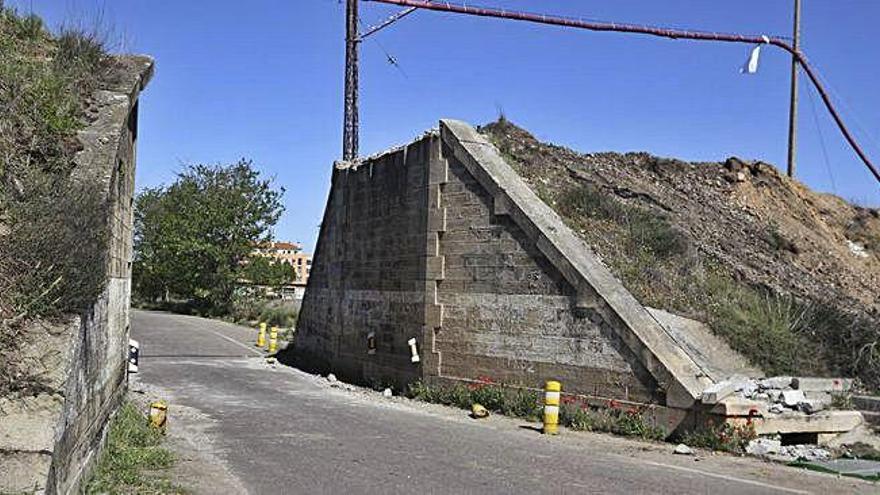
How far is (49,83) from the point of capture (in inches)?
337

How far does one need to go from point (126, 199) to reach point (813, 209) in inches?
871

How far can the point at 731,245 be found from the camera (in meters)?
18.2

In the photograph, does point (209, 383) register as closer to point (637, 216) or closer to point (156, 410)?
point (156, 410)

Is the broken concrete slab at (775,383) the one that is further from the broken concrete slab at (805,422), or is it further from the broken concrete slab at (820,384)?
the broken concrete slab at (805,422)

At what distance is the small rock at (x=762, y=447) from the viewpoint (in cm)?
1018

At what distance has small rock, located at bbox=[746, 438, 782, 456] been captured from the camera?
10180 millimetres

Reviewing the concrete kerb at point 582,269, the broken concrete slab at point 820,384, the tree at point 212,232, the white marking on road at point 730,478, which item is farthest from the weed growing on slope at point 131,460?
the tree at point 212,232

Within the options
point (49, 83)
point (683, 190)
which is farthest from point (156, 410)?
point (683, 190)

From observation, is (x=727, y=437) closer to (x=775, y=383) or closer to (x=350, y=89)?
(x=775, y=383)

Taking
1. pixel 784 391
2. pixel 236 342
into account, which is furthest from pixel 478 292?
pixel 236 342

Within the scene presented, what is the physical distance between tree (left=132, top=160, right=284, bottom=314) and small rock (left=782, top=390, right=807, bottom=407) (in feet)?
135

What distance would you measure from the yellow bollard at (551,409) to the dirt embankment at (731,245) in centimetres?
280

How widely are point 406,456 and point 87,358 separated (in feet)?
13.8

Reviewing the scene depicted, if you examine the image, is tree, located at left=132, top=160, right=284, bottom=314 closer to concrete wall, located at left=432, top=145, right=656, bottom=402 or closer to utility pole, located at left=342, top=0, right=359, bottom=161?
utility pole, located at left=342, top=0, right=359, bottom=161
